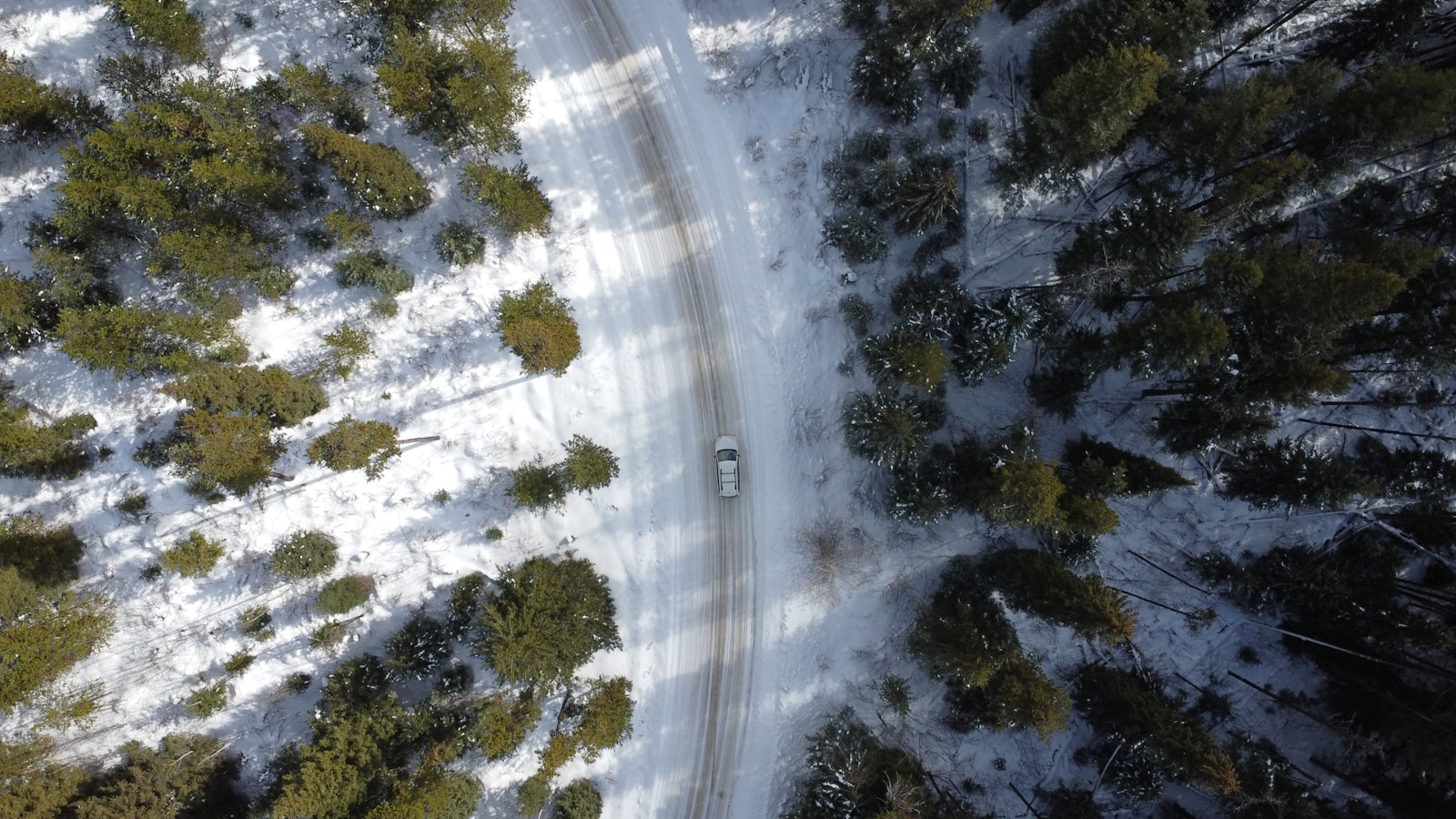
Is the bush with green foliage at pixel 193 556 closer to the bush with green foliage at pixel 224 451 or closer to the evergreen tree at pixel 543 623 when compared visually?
the bush with green foliage at pixel 224 451

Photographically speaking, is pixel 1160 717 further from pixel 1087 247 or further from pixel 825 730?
pixel 1087 247

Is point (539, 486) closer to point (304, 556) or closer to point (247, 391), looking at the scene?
point (304, 556)

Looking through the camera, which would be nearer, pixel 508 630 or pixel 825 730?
pixel 508 630

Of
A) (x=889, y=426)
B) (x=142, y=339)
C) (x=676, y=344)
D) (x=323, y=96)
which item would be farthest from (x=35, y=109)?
(x=889, y=426)

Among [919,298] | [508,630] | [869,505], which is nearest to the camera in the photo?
[508,630]

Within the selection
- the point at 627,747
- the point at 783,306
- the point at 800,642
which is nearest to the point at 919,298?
the point at 783,306

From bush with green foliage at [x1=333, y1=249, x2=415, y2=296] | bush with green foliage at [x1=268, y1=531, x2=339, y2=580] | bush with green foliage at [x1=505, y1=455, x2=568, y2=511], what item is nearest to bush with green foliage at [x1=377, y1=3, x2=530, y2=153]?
bush with green foliage at [x1=333, y1=249, x2=415, y2=296]

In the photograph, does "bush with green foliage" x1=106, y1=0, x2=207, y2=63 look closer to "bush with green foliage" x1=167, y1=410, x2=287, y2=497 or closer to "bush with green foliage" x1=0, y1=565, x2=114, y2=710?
"bush with green foliage" x1=167, y1=410, x2=287, y2=497

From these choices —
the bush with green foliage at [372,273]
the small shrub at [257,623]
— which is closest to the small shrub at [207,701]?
the small shrub at [257,623]
